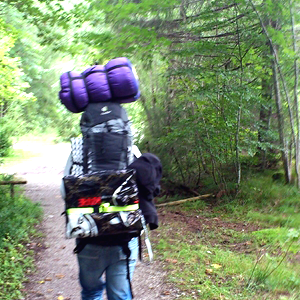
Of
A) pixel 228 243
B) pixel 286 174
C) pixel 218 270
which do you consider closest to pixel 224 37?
pixel 286 174

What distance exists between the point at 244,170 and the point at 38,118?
84.8 feet

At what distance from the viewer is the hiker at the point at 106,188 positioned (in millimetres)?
2287

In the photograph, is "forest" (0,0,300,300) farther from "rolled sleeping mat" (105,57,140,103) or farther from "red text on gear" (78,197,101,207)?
"rolled sleeping mat" (105,57,140,103)

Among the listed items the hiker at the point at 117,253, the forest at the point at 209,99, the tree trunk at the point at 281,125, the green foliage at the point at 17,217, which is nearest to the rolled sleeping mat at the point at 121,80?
the hiker at the point at 117,253

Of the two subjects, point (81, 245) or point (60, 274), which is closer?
point (81, 245)

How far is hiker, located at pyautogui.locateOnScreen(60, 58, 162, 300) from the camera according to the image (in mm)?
2287

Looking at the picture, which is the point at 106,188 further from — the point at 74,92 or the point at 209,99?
the point at 209,99

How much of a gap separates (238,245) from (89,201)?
4313 mm

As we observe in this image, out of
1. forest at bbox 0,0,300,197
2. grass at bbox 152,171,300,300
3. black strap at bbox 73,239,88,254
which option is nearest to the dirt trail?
grass at bbox 152,171,300,300

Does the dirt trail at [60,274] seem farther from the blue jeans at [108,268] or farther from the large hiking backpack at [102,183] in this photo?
the large hiking backpack at [102,183]

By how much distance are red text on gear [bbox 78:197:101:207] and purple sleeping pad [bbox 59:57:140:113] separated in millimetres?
609

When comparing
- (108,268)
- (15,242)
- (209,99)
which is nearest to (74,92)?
(108,268)

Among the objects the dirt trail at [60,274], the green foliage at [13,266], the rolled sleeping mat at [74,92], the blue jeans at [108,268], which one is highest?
the rolled sleeping mat at [74,92]

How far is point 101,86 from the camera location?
2385 millimetres
